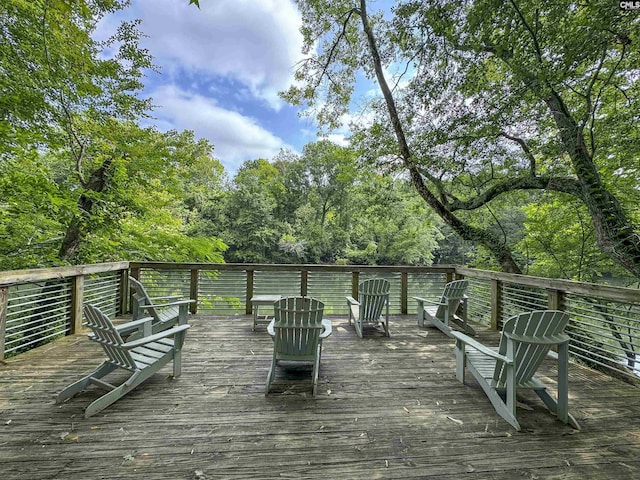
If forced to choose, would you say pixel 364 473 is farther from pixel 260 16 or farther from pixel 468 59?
pixel 260 16

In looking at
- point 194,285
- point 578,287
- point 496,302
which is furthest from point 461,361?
point 194,285

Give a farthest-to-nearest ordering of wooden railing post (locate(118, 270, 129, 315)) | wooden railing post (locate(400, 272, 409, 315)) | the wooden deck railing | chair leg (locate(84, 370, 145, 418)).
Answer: wooden railing post (locate(400, 272, 409, 315))
wooden railing post (locate(118, 270, 129, 315))
the wooden deck railing
chair leg (locate(84, 370, 145, 418))

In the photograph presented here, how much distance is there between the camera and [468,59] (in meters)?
4.52

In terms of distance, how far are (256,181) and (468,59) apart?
15.2 m

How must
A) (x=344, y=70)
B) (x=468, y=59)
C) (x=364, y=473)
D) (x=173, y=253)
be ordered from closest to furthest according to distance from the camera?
(x=364, y=473), (x=468, y=59), (x=173, y=253), (x=344, y=70)

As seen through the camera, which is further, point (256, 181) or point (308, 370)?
point (256, 181)

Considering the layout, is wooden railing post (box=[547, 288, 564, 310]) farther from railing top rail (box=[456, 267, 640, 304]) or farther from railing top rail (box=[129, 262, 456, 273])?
railing top rail (box=[129, 262, 456, 273])

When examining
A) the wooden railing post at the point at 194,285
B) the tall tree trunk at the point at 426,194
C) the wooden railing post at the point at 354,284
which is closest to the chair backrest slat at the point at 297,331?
the wooden railing post at the point at 354,284

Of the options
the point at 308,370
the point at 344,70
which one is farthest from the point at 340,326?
the point at 344,70

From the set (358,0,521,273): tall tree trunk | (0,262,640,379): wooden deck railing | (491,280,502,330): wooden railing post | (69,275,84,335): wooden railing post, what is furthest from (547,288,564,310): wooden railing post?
(69,275,84,335): wooden railing post

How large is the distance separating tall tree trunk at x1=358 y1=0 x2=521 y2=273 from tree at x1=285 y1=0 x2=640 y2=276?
2 cm

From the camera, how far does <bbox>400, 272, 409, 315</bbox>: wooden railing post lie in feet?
18.3

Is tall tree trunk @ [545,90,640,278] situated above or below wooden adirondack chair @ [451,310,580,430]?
above

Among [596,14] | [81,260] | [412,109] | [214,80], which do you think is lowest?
[81,260]
